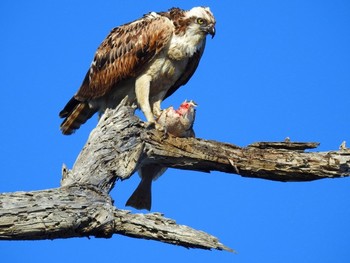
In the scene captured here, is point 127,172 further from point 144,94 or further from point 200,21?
point 200,21

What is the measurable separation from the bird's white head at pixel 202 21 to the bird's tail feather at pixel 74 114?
188 centimetres

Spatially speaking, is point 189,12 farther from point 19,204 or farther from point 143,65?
point 19,204

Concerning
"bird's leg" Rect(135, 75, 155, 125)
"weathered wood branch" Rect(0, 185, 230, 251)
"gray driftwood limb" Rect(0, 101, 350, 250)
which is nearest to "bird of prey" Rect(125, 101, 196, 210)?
"gray driftwood limb" Rect(0, 101, 350, 250)

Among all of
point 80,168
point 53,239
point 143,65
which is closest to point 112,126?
point 80,168

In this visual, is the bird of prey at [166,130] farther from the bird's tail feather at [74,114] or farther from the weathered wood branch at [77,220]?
the weathered wood branch at [77,220]

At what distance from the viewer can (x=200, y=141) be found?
905 centimetres

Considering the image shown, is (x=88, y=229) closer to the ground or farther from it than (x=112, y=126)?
closer to the ground

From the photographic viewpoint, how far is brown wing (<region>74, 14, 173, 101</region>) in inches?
394

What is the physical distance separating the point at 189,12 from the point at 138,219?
4020 millimetres

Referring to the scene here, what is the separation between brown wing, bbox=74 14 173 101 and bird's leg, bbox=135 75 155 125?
14cm

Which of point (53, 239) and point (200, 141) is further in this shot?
point (200, 141)

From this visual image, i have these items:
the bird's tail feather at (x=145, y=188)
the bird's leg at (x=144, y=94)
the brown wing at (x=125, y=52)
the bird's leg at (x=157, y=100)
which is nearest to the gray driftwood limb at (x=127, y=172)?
the bird's tail feather at (x=145, y=188)

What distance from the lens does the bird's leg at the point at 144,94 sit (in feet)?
32.3

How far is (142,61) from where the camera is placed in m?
10.1
